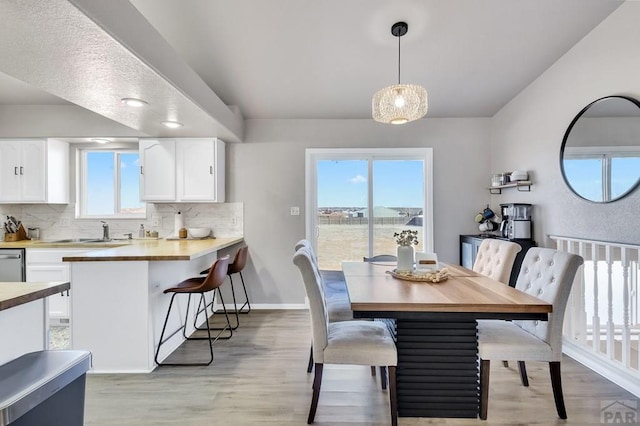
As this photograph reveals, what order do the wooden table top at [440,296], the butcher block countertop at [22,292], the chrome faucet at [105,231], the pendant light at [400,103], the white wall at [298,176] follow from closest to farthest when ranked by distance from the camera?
the butcher block countertop at [22,292], the wooden table top at [440,296], the pendant light at [400,103], the chrome faucet at [105,231], the white wall at [298,176]

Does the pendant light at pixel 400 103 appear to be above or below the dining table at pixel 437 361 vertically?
above

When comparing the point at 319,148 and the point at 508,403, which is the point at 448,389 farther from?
the point at 319,148

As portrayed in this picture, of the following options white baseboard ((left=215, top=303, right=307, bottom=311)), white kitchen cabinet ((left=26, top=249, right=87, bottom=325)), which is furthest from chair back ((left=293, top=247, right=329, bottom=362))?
white kitchen cabinet ((left=26, top=249, right=87, bottom=325))

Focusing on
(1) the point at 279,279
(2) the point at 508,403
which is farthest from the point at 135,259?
(2) the point at 508,403

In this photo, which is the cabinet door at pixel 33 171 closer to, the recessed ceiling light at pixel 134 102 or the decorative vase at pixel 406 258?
the recessed ceiling light at pixel 134 102

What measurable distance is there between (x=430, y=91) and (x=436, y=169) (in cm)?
100

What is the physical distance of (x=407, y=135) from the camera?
3986mm

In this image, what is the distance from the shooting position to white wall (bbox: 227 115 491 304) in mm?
3977

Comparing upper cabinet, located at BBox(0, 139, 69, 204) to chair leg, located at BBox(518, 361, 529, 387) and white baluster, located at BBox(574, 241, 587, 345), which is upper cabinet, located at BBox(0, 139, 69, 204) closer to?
chair leg, located at BBox(518, 361, 529, 387)

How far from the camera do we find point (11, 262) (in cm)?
329

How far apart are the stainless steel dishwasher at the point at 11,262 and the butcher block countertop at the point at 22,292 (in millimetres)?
2688

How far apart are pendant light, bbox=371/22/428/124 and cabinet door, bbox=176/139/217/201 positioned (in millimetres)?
2106

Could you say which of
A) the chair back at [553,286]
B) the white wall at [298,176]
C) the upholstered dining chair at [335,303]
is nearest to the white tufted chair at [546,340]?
the chair back at [553,286]

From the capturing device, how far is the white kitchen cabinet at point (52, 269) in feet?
10.8
